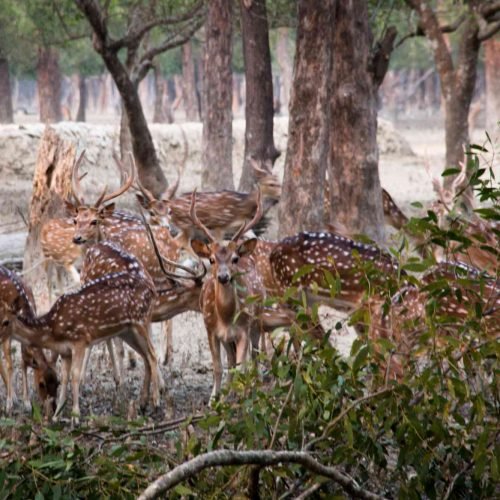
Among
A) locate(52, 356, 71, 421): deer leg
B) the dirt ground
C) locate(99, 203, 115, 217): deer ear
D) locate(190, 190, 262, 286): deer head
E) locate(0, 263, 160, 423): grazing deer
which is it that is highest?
locate(190, 190, 262, 286): deer head

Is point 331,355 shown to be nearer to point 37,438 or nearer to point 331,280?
point 331,280

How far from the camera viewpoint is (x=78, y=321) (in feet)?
25.4

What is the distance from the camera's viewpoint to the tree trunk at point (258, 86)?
1515cm

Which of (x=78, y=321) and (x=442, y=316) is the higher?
(x=442, y=316)

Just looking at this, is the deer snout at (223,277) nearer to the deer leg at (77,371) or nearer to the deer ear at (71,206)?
the deer leg at (77,371)

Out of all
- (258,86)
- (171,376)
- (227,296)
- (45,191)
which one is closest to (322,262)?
(227,296)

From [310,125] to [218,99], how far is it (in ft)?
20.0

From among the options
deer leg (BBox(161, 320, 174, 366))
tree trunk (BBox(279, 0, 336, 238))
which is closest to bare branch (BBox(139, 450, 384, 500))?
deer leg (BBox(161, 320, 174, 366))

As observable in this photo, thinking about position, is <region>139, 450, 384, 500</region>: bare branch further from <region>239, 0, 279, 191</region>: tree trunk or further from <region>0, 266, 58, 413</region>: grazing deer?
<region>239, 0, 279, 191</region>: tree trunk

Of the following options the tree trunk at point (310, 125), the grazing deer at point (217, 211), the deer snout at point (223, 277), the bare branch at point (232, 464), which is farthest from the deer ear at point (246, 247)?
the grazing deer at point (217, 211)

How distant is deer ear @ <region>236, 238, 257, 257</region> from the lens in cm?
770

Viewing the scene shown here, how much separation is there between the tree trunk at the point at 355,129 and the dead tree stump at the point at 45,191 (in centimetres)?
252

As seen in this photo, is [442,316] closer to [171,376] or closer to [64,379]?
[64,379]

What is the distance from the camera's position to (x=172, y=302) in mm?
8453
